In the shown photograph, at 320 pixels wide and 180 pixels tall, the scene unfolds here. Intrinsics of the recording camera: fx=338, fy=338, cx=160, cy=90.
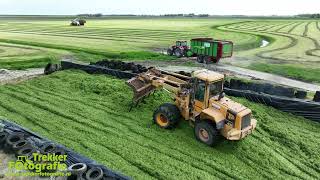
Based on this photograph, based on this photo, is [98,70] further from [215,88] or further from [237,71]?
[237,71]

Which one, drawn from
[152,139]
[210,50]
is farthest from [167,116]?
[210,50]

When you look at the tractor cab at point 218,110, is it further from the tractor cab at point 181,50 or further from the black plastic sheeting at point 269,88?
the tractor cab at point 181,50

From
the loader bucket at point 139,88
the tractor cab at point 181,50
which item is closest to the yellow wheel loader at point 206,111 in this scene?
the loader bucket at point 139,88

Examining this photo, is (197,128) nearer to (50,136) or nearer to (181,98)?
(181,98)

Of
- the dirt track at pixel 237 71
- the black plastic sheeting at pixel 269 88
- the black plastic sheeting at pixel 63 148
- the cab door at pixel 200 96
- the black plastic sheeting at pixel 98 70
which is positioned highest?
the cab door at pixel 200 96

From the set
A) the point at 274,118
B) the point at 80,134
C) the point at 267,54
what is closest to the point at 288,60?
the point at 267,54

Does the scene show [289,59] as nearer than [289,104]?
No

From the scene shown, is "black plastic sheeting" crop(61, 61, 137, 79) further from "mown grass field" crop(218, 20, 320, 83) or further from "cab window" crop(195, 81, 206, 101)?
"mown grass field" crop(218, 20, 320, 83)

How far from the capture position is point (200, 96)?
1338 cm

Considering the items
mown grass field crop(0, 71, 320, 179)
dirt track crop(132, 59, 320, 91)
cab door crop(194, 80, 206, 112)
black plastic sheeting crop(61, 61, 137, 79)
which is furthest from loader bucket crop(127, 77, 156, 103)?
dirt track crop(132, 59, 320, 91)

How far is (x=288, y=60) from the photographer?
34781 millimetres

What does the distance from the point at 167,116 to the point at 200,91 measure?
179 centimetres

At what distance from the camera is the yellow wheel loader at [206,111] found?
493 inches

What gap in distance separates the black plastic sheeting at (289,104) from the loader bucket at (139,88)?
18.3 feet
